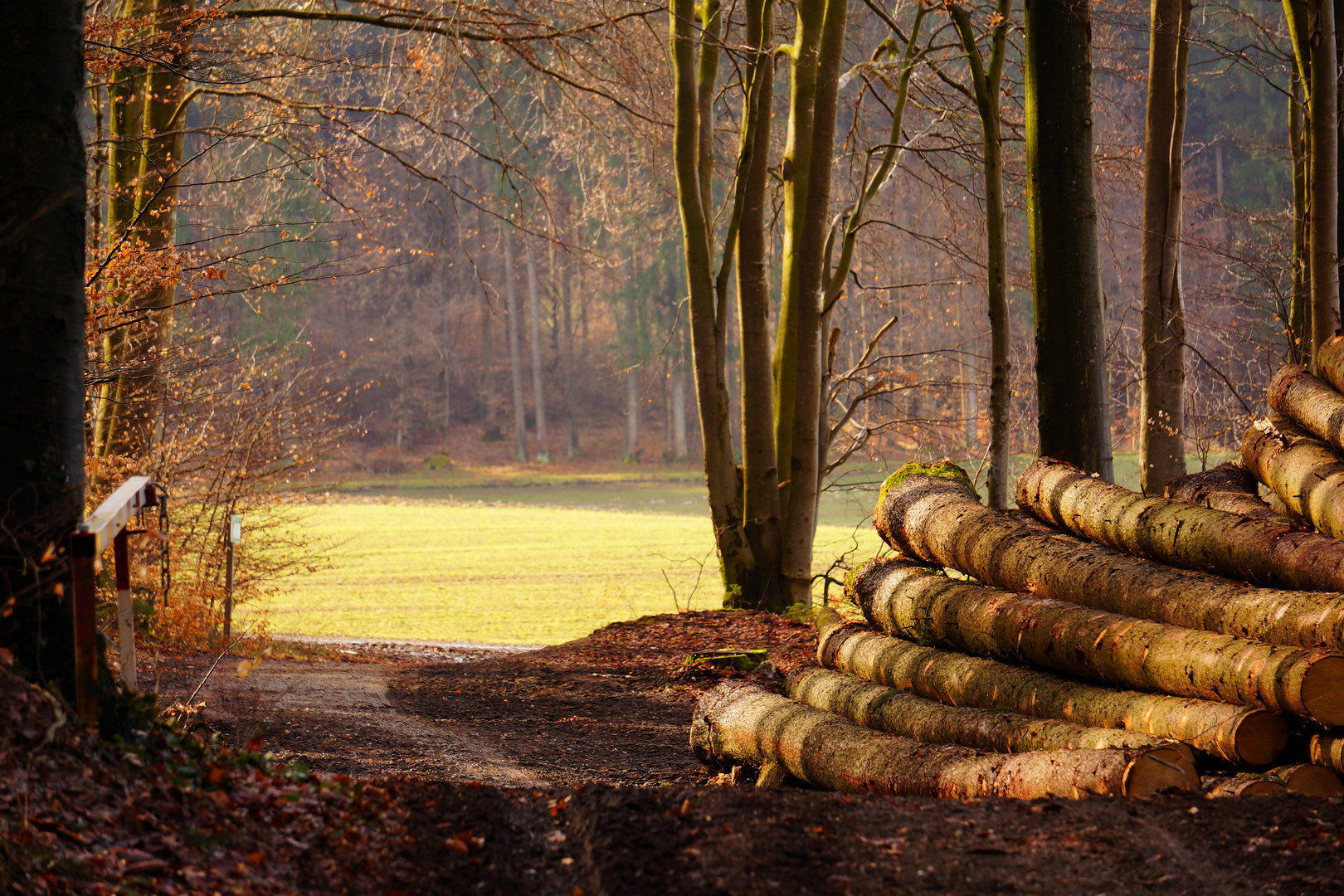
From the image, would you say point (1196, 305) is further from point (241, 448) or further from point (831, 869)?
point (831, 869)

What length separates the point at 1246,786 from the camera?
3779 millimetres

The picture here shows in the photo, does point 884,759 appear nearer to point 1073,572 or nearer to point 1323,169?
point 1073,572

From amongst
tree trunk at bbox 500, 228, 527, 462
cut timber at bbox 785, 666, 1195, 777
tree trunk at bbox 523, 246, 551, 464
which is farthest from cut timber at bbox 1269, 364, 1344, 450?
tree trunk at bbox 523, 246, 551, 464

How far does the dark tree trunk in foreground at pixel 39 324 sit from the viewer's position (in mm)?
3518

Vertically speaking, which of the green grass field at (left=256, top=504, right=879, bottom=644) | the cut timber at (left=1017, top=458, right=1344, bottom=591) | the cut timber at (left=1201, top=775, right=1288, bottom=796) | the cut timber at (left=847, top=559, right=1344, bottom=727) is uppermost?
the cut timber at (left=1017, top=458, right=1344, bottom=591)

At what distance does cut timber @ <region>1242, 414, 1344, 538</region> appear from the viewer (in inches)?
205

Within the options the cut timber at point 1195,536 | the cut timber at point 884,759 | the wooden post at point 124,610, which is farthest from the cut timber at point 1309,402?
the wooden post at point 124,610

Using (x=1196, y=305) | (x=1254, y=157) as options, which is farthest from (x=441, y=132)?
(x=1254, y=157)

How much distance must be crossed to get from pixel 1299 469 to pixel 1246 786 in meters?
2.79

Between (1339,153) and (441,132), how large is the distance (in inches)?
320

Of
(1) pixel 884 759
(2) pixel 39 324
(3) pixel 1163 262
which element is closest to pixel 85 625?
(2) pixel 39 324

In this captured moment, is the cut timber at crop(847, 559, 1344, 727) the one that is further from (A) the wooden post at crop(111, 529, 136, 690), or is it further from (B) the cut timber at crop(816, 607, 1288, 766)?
(A) the wooden post at crop(111, 529, 136, 690)

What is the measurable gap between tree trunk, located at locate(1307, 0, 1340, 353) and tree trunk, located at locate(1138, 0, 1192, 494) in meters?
1.29

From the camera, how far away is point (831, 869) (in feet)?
10.3
